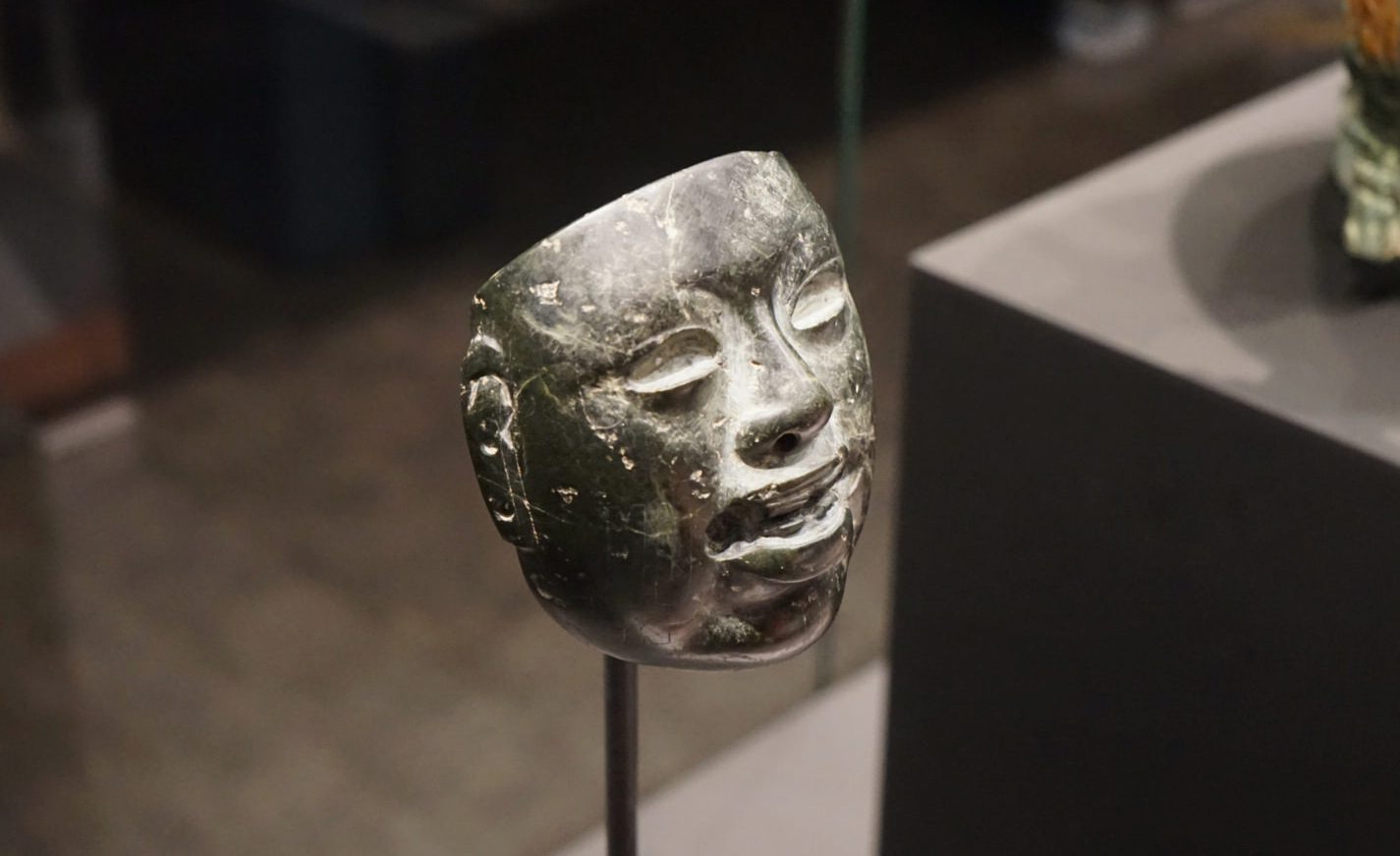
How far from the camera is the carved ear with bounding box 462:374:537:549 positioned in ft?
2.99

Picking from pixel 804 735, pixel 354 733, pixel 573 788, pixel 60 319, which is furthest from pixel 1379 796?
pixel 60 319

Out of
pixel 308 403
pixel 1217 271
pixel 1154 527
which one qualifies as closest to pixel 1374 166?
pixel 1217 271

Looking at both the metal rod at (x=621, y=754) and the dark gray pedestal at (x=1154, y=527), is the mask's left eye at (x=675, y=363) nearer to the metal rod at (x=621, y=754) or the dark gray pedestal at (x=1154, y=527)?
the metal rod at (x=621, y=754)

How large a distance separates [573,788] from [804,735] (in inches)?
9.1

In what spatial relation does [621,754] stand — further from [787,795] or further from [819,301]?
[787,795]

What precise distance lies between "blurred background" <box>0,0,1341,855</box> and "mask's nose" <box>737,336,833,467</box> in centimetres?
82

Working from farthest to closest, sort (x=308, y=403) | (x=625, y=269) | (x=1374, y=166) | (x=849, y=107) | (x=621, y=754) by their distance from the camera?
(x=308, y=403), (x=849, y=107), (x=1374, y=166), (x=621, y=754), (x=625, y=269)

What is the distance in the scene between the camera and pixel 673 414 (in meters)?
0.89

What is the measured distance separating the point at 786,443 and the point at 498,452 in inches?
5.4

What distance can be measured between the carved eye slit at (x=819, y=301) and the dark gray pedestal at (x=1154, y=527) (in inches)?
14.0

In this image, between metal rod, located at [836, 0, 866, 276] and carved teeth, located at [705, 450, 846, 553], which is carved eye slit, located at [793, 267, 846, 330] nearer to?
carved teeth, located at [705, 450, 846, 553]

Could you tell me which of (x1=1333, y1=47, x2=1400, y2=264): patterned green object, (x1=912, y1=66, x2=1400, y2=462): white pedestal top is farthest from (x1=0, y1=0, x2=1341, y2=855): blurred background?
(x1=1333, y1=47, x2=1400, y2=264): patterned green object

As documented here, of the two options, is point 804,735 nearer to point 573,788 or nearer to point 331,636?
point 573,788

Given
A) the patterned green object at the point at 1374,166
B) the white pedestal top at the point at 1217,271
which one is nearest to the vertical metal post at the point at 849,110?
the white pedestal top at the point at 1217,271
